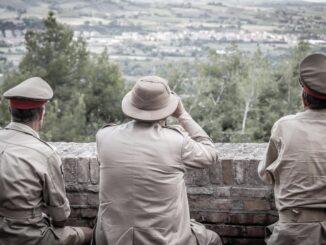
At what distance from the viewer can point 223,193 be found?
321 cm

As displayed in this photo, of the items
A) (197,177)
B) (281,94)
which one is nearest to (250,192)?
(197,177)

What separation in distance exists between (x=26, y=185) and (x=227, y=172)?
1174 millimetres

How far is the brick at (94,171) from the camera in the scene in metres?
3.27

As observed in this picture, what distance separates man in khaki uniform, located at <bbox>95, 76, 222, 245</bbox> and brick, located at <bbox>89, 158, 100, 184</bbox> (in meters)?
0.54

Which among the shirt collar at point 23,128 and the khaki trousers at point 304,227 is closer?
the khaki trousers at point 304,227

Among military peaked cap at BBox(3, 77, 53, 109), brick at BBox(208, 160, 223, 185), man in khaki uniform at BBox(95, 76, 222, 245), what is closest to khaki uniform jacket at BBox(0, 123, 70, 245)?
military peaked cap at BBox(3, 77, 53, 109)

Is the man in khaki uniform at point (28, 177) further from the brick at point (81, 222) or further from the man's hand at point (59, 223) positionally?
the brick at point (81, 222)

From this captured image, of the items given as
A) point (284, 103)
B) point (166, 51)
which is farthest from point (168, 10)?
point (284, 103)

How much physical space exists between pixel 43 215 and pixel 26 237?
16 cm

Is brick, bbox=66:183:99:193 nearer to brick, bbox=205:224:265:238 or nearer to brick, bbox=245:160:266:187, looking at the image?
brick, bbox=205:224:265:238

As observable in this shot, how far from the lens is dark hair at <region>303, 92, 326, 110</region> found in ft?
8.45

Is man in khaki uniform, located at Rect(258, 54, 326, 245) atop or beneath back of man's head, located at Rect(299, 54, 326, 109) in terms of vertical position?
beneath

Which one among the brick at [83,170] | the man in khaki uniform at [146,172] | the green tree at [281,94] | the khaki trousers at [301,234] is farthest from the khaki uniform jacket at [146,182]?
the green tree at [281,94]

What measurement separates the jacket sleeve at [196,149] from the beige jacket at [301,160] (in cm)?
33
